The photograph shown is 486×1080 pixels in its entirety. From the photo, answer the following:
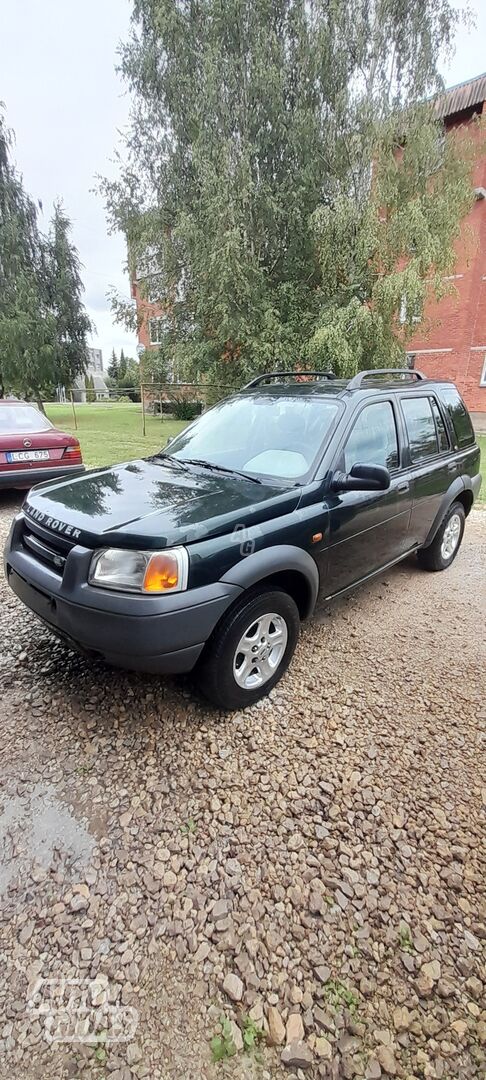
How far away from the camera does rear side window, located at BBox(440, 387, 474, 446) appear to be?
445 cm

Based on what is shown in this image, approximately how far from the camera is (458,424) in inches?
179

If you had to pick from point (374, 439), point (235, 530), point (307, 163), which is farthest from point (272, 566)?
point (307, 163)

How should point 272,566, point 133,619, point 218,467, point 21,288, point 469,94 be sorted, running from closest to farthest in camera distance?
point 133,619
point 272,566
point 218,467
point 469,94
point 21,288

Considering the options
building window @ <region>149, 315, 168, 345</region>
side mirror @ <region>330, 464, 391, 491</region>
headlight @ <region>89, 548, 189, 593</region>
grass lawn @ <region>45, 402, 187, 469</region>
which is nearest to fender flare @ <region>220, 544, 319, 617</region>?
headlight @ <region>89, 548, 189, 593</region>

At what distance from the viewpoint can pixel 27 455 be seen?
6156 millimetres

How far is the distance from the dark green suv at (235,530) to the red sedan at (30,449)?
10.6 feet

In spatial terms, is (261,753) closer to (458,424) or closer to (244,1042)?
(244,1042)

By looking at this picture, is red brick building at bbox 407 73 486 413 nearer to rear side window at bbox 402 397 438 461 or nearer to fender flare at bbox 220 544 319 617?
rear side window at bbox 402 397 438 461

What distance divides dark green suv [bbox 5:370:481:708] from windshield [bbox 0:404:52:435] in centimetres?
357

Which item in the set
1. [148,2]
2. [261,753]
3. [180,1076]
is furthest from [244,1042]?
[148,2]

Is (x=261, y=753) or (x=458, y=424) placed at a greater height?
(x=458, y=424)

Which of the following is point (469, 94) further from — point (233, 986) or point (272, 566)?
point (233, 986)

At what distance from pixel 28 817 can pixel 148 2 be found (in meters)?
16.7

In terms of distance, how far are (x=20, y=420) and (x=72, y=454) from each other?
822mm
